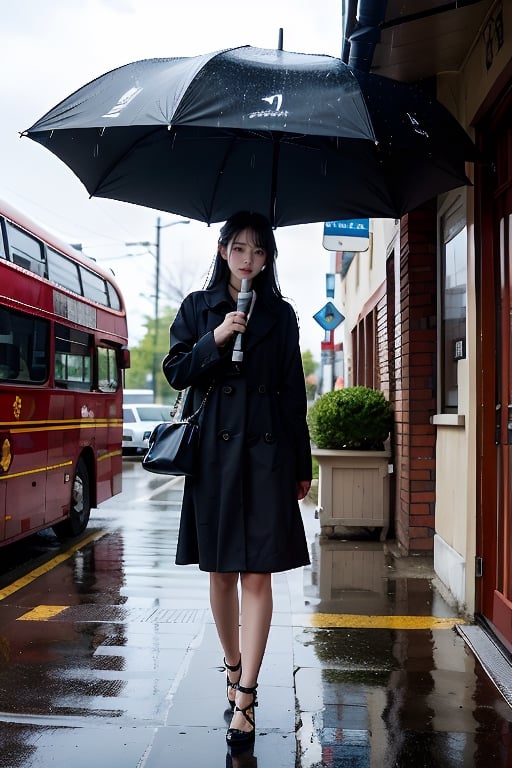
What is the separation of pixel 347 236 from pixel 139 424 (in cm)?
1484

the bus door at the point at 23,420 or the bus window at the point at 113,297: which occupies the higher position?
the bus window at the point at 113,297

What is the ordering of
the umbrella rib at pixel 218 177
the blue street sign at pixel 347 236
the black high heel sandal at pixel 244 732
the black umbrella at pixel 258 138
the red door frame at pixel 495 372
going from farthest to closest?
the blue street sign at pixel 347 236, the red door frame at pixel 495 372, the umbrella rib at pixel 218 177, the black umbrella at pixel 258 138, the black high heel sandal at pixel 244 732

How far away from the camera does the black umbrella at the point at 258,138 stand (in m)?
3.72

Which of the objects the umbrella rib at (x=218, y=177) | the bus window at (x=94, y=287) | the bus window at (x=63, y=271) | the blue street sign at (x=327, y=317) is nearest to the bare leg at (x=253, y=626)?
the umbrella rib at (x=218, y=177)

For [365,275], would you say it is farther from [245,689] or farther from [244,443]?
[245,689]

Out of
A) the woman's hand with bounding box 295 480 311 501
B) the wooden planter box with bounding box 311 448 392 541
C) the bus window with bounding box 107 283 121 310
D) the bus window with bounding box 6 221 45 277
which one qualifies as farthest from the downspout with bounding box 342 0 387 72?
the bus window with bounding box 107 283 121 310

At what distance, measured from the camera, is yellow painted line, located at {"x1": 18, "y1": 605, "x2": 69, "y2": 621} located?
586 centimetres

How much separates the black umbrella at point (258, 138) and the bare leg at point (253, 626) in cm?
186

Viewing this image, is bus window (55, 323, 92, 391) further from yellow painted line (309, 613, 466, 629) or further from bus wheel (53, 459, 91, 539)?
yellow painted line (309, 613, 466, 629)

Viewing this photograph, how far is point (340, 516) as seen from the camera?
9070 mm

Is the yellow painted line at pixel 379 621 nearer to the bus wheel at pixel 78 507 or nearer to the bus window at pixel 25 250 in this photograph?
the bus window at pixel 25 250

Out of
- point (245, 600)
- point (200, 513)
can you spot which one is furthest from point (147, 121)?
point (245, 600)

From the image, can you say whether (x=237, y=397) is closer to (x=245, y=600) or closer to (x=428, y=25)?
(x=245, y=600)

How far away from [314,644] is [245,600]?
63.6 inches
